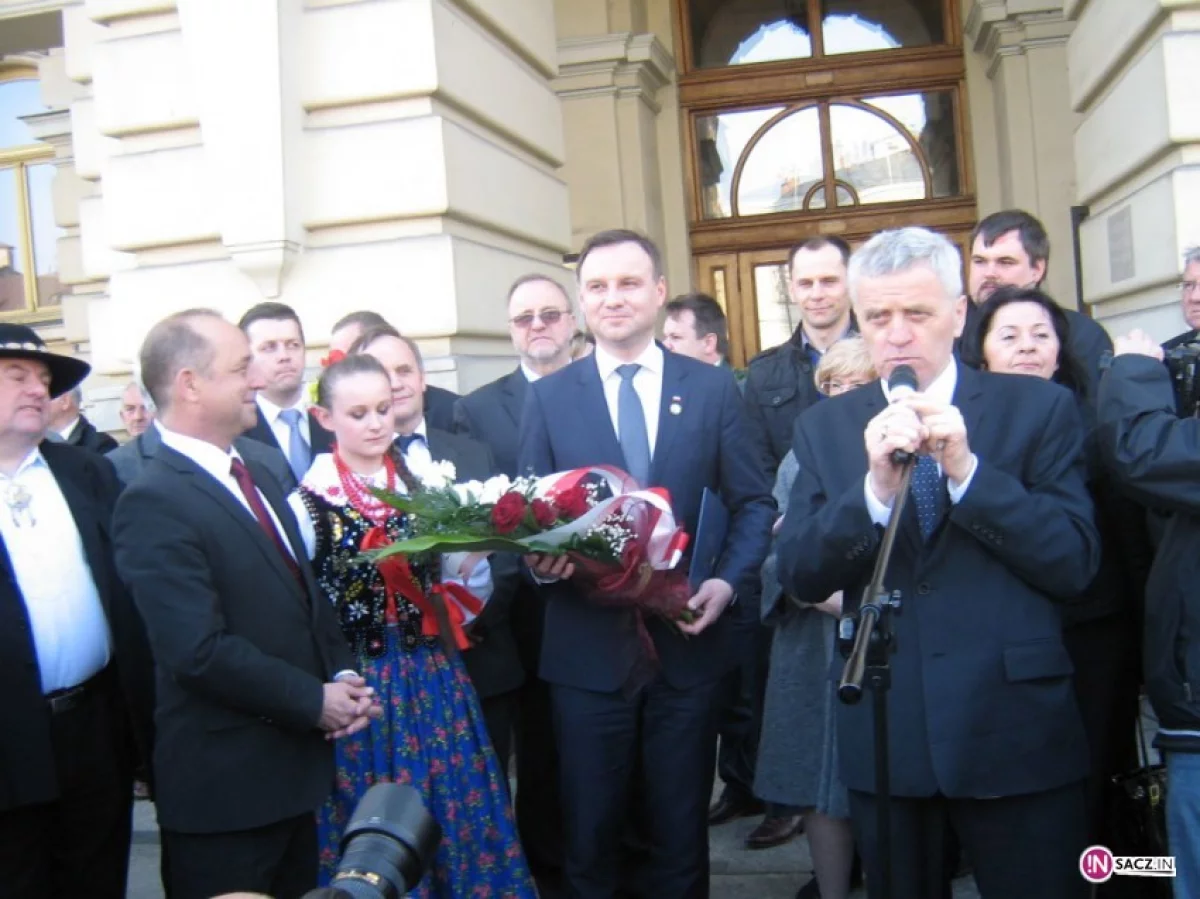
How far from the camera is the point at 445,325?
237 inches

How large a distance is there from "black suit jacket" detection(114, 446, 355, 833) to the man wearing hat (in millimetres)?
408

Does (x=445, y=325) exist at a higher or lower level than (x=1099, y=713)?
higher

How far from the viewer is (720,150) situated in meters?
10.3

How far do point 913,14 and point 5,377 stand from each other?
8.30 metres

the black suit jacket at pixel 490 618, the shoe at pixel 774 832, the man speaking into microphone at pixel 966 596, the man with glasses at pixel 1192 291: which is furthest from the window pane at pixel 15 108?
the man speaking into microphone at pixel 966 596

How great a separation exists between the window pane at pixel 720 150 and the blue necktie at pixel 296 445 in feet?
19.9

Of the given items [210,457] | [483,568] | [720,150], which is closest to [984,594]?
[483,568]

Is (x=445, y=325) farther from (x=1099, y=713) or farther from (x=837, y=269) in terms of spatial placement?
(x=1099, y=713)

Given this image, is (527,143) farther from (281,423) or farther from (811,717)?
(811,717)

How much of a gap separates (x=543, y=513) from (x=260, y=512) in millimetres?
741

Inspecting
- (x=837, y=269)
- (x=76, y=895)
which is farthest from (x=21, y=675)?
(x=837, y=269)

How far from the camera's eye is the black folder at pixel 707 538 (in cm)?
352

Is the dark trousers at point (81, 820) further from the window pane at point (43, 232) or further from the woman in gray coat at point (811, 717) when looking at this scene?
the window pane at point (43, 232)

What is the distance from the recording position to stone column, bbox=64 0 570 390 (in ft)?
19.6
